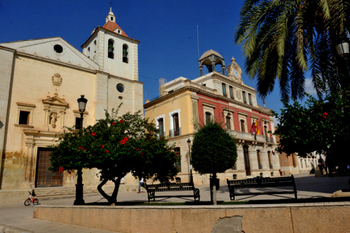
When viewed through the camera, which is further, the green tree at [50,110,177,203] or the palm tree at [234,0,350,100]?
the palm tree at [234,0,350,100]

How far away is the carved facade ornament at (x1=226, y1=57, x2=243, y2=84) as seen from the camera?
3297 cm

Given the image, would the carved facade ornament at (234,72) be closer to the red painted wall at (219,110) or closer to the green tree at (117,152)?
the red painted wall at (219,110)

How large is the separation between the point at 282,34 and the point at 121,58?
1764 cm

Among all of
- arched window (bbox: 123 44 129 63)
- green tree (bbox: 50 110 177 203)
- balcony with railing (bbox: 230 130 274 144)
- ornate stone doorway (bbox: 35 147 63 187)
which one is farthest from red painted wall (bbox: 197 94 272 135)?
green tree (bbox: 50 110 177 203)

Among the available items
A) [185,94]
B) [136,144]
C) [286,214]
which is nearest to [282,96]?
[136,144]

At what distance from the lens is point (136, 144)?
25.9 feet

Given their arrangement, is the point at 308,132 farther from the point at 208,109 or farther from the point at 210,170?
the point at 208,109

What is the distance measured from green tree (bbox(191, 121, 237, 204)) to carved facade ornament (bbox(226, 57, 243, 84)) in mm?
24307

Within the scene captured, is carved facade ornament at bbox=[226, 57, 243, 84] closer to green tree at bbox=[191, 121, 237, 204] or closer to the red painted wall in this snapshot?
the red painted wall

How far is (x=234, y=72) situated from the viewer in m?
33.7

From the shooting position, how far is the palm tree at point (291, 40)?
30.0 feet

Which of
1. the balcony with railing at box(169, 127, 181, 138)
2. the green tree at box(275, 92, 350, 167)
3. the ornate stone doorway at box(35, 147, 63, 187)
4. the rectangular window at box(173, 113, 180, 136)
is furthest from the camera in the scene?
the rectangular window at box(173, 113, 180, 136)

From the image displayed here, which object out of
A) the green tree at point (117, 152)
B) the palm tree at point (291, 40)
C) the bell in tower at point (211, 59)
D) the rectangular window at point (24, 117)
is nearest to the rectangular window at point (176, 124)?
the bell in tower at point (211, 59)

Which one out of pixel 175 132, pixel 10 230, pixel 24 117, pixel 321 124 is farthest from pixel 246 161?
pixel 10 230
